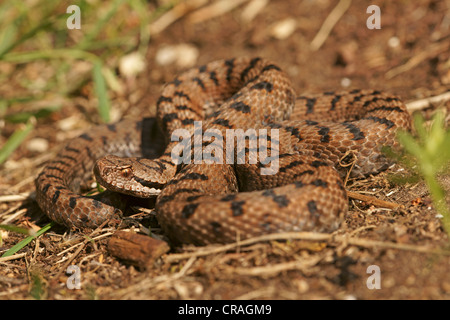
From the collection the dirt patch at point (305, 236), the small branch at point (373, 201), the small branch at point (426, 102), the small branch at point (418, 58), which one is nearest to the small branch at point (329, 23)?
the dirt patch at point (305, 236)

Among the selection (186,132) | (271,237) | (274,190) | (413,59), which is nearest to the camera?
(271,237)

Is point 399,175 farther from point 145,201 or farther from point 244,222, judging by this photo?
point 145,201

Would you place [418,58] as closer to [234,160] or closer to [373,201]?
[373,201]

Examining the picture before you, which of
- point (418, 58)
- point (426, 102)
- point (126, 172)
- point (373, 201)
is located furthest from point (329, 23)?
point (126, 172)

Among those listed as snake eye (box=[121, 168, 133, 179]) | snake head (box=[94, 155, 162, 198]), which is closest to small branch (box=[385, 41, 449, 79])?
snake head (box=[94, 155, 162, 198])

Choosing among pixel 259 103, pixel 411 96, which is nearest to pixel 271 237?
pixel 259 103

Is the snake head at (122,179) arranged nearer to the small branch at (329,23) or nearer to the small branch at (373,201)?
the small branch at (373,201)
